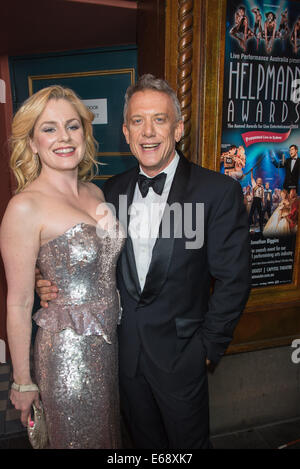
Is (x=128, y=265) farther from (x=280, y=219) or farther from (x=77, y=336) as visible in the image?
(x=280, y=219)

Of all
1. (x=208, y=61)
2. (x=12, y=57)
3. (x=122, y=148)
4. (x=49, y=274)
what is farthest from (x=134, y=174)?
(x=12, y=57)

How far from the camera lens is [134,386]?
73.8 inches

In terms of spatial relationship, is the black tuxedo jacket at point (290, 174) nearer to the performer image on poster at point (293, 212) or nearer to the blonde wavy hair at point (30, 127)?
the performer image on poster at point (293, 212)

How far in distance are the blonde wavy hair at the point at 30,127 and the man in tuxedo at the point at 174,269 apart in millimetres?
243

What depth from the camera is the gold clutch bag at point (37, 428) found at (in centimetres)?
166

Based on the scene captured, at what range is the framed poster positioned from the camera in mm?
2139

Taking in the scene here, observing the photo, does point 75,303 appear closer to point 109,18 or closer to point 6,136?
point 109,18

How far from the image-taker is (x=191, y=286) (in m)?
1.72

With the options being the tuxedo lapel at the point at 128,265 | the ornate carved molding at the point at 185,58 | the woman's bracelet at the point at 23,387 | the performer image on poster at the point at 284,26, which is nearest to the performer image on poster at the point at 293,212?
the ornate carved molding at the point at 185,58

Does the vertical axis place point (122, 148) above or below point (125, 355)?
above

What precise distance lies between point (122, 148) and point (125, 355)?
5.98 ft

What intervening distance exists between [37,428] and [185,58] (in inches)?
87.6

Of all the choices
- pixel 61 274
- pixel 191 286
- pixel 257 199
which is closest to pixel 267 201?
pixel 257 199

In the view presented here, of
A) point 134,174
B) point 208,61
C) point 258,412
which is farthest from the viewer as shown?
point 258,412
